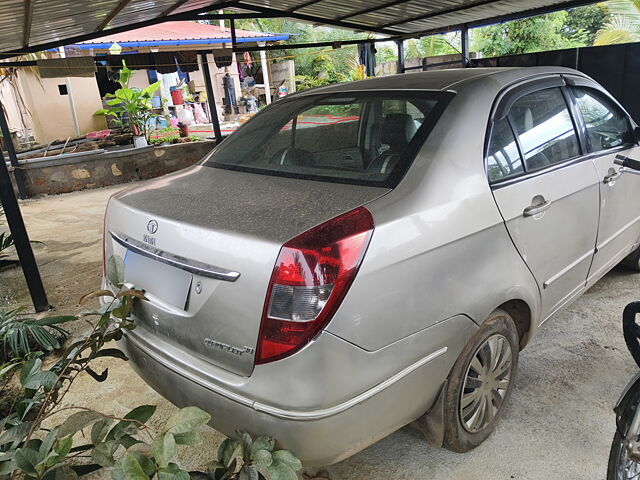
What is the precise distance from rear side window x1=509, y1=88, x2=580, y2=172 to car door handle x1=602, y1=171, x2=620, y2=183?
0.90ft

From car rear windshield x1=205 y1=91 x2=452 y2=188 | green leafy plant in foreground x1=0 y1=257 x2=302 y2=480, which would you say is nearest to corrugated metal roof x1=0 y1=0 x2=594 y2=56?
car rear windshield x1=205 y1=91 x2=452 y2=188

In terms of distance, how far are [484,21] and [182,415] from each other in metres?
7.38

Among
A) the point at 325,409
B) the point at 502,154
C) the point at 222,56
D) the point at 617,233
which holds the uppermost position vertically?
the point at 222,56

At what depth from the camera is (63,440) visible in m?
1.61

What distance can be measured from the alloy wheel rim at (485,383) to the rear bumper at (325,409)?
23 centimetres

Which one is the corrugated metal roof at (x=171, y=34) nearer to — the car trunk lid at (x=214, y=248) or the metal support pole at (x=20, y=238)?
the metal support pole at (x=20, y=238)

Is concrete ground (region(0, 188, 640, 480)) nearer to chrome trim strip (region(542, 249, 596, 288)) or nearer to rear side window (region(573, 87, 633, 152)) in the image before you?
chrome trim strip (region(542, 249, 596, 288))

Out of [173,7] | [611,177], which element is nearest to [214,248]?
[611,177]

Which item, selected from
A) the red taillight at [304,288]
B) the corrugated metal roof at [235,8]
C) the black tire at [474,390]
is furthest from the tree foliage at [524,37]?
the red taillight at [304,288]

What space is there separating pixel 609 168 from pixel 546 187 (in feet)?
2.71

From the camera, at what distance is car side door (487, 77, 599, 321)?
2105 mm

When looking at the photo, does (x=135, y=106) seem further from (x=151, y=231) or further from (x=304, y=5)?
(x=151, y=231)

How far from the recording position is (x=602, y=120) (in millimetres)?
2992

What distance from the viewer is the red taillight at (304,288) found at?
153 centimetres
